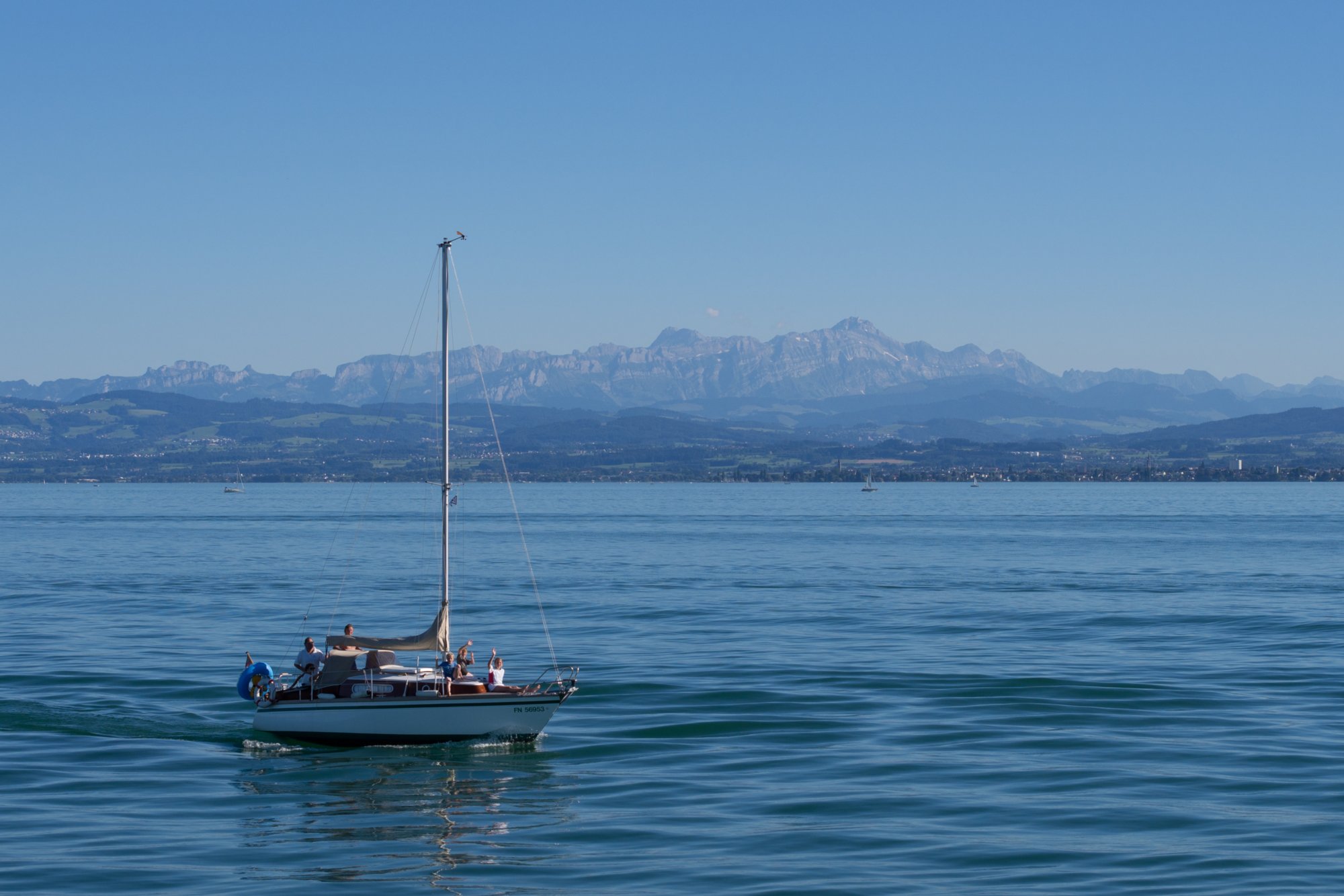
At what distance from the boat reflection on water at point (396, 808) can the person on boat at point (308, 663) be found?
2034mm

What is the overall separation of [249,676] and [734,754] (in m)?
14.7

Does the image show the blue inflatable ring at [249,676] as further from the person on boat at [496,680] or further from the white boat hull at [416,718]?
the person on boat at [496,680]

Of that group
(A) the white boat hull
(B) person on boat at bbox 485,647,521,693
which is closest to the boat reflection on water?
(A) the white boat hull

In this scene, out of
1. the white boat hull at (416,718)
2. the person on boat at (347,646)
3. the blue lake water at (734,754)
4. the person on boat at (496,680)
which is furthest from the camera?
the person on boat at (347,646)

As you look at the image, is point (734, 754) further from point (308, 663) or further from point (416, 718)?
point (308, 663)

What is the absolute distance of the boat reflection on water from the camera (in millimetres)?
31312

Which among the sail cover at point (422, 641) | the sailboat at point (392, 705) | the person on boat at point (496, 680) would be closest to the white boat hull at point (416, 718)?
the sailboat at point (392, 705)

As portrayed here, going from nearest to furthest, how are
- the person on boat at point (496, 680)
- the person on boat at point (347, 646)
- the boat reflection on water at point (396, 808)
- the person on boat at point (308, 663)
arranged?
the boat reflection on water at point (396, 808) < the person on boat at point (496, 680) < the person on boat at point (347, 646) < the person on boat at point (308, 663)

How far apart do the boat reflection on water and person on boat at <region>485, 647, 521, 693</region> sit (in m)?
1.56

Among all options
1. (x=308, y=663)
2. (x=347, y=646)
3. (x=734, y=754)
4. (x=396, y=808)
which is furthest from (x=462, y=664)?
(x=734, y=754)

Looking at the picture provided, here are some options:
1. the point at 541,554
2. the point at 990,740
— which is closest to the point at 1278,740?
the point at 990,740

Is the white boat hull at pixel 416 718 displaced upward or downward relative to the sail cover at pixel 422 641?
downward

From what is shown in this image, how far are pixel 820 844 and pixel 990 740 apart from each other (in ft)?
40.3

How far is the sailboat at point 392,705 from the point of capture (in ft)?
136
